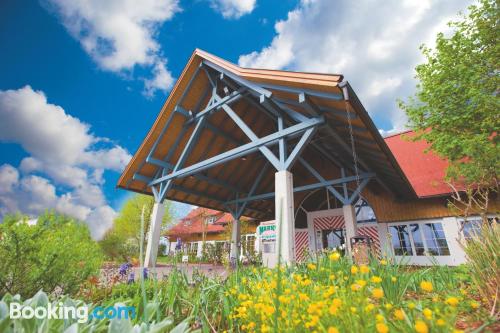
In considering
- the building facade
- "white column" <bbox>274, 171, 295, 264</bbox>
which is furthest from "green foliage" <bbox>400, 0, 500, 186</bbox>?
"white column" <bbox>274, 171, 295, 264</bbox>

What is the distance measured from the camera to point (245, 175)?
41.3 ft

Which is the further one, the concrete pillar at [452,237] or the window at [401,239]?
the window at [401,239]

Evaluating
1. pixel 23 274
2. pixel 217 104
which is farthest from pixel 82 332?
pixel 217 104

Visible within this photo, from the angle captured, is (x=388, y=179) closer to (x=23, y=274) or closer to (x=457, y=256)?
(x=457, y=256)

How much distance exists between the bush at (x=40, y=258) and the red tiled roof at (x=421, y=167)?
10.0 meters

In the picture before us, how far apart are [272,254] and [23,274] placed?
769 cm

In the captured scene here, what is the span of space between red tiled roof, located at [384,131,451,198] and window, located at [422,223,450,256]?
5.40 ft

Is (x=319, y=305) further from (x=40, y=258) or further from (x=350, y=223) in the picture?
(x=350, y=223)

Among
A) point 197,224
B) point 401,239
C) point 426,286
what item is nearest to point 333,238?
point 401,239

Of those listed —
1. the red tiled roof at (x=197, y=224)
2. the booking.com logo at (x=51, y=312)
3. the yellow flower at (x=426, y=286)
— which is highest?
the red tiled roof at (x=197, y=224)

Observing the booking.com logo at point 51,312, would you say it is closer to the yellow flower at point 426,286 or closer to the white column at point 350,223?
the yellow flower at point 426,286

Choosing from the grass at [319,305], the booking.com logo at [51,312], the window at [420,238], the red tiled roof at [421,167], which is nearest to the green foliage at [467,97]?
the red tiled roof at [421,167]

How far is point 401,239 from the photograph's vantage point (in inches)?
388

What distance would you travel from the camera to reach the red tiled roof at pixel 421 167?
8734 mm
